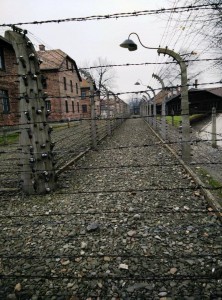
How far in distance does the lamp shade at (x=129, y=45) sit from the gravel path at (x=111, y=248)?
339cm

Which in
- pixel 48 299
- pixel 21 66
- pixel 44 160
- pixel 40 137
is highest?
pixel 21 66

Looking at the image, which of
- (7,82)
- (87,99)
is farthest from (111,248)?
(87,99)

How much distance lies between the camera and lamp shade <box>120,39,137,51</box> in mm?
5906

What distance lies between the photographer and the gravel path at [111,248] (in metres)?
2.57

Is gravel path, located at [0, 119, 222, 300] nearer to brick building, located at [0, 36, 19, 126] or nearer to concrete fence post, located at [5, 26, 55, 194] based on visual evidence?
concrete fence post, located at [5, 26, 55, 194]

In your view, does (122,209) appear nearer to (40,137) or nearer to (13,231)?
(13,231)

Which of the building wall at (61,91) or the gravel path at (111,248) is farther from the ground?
the building wall at (61,91)

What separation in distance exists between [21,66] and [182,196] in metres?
4.15

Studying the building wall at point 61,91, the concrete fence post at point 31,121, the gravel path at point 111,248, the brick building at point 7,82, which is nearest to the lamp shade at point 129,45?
the concrete fence post at point 31,121

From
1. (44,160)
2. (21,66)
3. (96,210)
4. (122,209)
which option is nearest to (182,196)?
(122,209)

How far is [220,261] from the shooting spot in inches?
113

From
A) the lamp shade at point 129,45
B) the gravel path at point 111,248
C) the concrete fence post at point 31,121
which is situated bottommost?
the gravel path at point 111,248

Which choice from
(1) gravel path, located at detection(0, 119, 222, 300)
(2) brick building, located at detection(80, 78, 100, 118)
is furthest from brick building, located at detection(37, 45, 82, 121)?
(1) gravel path, located at detection(0, 119, 222, 300)

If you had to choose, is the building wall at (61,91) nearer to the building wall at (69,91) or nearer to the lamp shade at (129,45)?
the building wall at (69,91)
